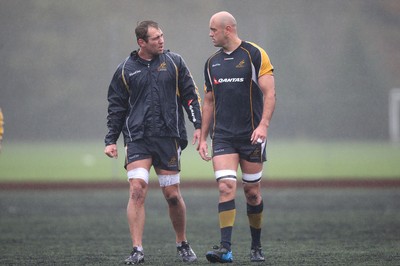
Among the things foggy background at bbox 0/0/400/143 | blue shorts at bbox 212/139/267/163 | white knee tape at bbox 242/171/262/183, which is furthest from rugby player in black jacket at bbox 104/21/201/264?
foggy background at bbox 0/0/400/143

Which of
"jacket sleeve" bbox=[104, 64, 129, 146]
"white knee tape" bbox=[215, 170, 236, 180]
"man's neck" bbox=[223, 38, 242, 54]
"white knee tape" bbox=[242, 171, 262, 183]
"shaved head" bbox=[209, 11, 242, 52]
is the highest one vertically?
"shaved head" bbox=[209, 11, 242, 52]

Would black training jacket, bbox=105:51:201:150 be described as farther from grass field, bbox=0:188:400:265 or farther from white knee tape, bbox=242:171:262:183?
grass field, bbox=0:188:400:265

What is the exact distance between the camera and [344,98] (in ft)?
94.6

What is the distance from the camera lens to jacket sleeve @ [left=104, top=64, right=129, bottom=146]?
28.6 ft

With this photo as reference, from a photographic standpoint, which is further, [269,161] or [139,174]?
[269,161]

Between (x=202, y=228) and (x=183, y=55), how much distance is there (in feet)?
38.8

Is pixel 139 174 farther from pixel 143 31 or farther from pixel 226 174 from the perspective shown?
pixel 143 31

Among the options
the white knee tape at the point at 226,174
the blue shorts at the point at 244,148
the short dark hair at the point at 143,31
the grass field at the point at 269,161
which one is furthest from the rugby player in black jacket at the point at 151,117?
the grass field at the point at 269,161

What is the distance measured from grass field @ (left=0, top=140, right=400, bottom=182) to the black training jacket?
14657mm

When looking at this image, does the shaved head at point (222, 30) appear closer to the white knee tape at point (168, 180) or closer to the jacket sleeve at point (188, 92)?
the jacket sleeve at point (188, 92)

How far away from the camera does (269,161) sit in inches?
1197

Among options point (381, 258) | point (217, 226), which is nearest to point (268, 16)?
point (217, 226)

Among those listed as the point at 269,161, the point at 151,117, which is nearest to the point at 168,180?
the point at 151,117

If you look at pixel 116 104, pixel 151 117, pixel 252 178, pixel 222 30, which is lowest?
pixel 252 178
